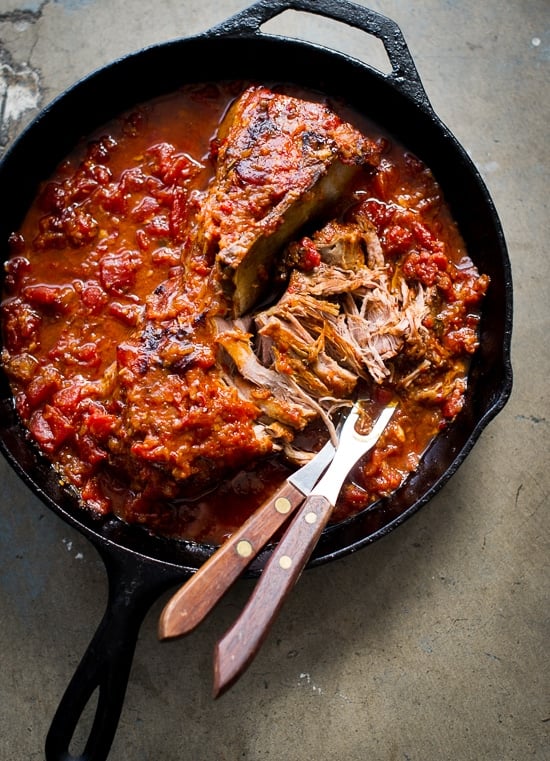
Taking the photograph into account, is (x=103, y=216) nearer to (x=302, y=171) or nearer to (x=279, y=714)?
(x=302, y=171)

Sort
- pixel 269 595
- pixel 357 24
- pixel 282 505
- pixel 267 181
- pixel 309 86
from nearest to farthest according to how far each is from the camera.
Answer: pixel 269 595, pixel 282 505, pixel 267 181, pixel 357 24, pixel 309 86

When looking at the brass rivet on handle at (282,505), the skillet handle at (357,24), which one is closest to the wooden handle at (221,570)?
the brass rivet on handle at (282,505)

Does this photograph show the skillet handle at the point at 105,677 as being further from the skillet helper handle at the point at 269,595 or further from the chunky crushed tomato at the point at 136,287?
the skillet helper handle at the point at 269,595

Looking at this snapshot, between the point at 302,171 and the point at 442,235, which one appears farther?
the point at 442,235

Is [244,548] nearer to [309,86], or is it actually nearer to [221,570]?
[221,570]

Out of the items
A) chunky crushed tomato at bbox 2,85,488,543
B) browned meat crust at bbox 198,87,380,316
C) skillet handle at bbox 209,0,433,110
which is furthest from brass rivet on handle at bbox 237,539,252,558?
skillet handle at bbox 209,0,433,110

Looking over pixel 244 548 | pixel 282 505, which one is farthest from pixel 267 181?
pixel 244 548

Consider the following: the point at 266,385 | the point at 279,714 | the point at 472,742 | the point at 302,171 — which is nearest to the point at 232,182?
the point at 302,171
